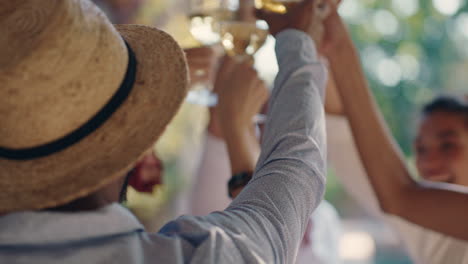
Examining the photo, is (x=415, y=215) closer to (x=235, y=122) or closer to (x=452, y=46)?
(x=235, y=122)

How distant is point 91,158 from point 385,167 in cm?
102

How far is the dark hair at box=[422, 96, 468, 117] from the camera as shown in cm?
214

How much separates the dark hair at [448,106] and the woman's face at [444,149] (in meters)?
0.01

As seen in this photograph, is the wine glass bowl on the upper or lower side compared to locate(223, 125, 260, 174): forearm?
upper

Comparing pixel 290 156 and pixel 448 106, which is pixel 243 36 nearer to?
pixel 290 156

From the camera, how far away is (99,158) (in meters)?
0.88

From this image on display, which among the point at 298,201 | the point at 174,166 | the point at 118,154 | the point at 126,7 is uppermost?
the point at 118,154

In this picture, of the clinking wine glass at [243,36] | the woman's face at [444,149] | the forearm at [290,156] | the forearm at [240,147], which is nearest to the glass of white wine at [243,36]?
the clinking wine glass at [243,36]

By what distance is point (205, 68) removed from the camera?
1.52m

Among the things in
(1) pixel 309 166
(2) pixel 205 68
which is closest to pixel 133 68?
(1) pixel 309 166

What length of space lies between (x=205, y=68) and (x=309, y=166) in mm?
595

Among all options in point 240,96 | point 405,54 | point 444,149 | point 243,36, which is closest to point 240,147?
point 240,96

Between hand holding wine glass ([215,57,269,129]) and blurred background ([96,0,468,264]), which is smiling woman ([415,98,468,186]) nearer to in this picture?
hand holding wine glass ([215,57,269,129])

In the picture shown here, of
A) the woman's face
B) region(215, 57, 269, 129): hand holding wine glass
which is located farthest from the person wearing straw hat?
the woman's face
